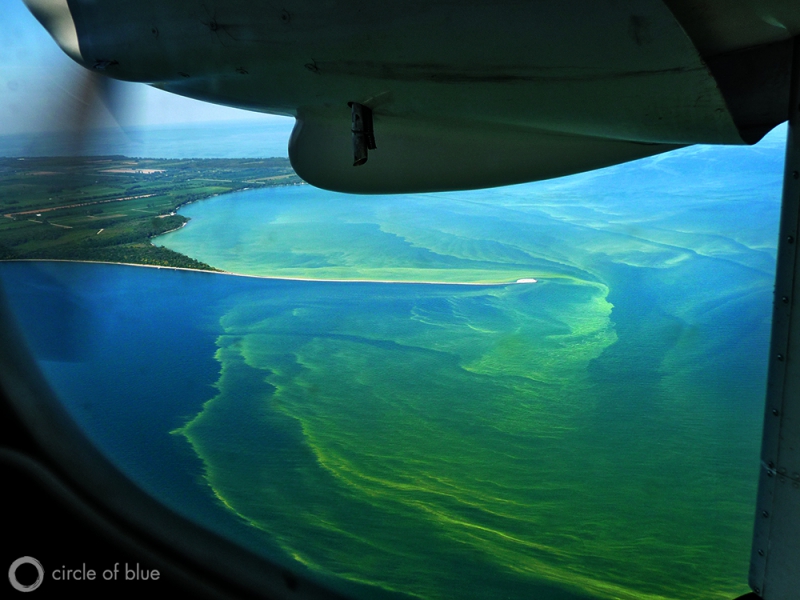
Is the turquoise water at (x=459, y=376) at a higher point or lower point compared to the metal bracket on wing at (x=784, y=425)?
lower

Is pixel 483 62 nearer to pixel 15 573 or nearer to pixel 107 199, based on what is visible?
pixel 15 573

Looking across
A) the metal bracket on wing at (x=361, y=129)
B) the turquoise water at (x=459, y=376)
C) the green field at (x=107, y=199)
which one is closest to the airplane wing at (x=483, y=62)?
the metal bracket on wing at (x=361, y=129)

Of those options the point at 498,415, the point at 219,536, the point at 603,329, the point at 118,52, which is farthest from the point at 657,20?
the point at 603,329

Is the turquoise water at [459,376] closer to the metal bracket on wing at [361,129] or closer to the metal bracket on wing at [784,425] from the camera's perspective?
the metal bracket on wing at [361,129]

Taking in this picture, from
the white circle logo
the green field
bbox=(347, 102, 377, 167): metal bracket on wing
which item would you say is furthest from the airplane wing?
the white circle logo

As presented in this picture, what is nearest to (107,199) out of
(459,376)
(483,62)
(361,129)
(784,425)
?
(361,129)
